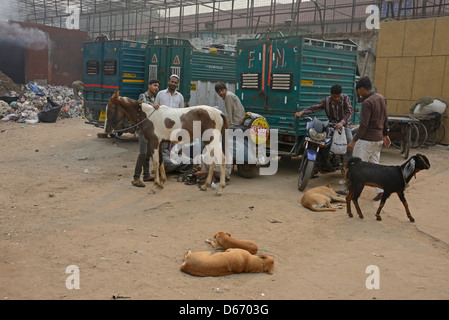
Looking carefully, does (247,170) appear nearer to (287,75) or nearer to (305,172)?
(305,172)

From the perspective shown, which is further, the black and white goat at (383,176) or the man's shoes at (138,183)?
the man's shoes at (138,183)

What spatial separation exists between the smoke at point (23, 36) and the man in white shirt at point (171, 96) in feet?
55.8

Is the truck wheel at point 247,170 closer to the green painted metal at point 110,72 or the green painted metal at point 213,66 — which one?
the green painted metal at point 213,66

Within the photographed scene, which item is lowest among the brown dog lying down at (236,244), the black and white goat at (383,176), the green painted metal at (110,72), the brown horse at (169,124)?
the brown dog lying down at (236,244)

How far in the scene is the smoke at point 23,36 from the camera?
830 inches

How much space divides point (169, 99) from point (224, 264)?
189 inches

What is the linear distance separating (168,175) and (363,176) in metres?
3.81

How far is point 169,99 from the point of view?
7.96 m

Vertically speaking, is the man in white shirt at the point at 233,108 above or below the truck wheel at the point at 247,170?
above

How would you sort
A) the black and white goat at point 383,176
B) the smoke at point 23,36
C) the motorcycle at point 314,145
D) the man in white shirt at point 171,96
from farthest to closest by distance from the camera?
the smoke at point 23,36
the man in white shirt at point 171,96
the motorcycle at point 314,145
the black and white goat at point 383,176

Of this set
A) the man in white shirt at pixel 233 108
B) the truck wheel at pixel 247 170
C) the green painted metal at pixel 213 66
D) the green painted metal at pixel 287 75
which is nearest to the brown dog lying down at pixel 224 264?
the truck wheel at pixel 247 170

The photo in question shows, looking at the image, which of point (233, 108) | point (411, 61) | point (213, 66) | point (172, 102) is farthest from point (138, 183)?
point (411, 61)

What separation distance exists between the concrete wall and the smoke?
17361 mm

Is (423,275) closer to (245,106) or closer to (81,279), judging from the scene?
(81,279)
